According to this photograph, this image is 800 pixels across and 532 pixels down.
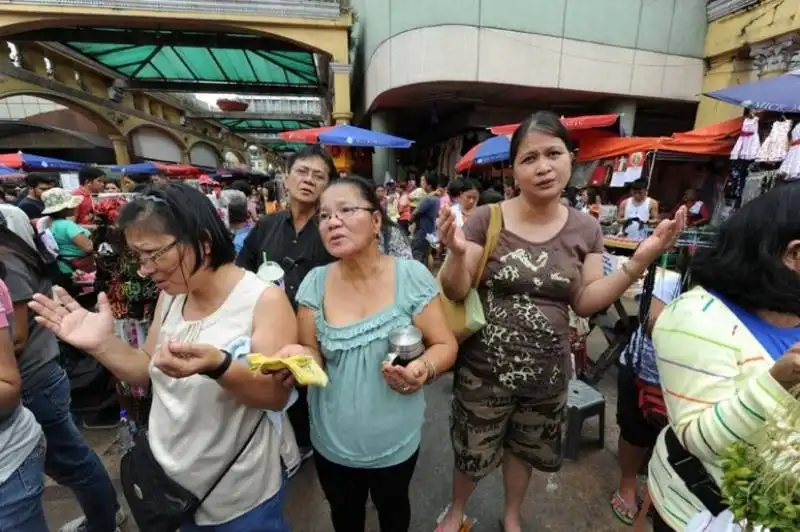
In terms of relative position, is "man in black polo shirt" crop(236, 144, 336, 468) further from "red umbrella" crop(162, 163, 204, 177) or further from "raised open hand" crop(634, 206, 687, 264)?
"red umbrella" crop(162, 163, 204, 177)

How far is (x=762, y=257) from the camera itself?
3.22 ft

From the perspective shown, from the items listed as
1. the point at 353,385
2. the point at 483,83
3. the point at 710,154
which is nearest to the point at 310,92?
the point at 483,83

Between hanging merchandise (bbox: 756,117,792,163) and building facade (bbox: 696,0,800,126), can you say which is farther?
building facade (bbox: 696,0,800,126)

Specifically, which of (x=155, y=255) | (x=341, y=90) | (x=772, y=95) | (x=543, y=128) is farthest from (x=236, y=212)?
(x=341, y=90)

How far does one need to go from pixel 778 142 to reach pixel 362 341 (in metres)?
6.13

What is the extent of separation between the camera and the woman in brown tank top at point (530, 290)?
148 cm

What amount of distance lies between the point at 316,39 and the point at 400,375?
1044 cm

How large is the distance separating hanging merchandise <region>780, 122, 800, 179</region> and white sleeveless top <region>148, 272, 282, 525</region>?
6.13 meters

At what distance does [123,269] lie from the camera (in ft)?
6.93

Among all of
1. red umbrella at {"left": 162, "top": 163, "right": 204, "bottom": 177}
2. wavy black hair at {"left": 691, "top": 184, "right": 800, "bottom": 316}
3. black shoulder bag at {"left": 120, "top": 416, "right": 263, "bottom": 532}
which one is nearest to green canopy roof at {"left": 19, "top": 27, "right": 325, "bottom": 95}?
red umbrella at {"left": 162, "top": 163, "right": 204, "bottom": 177}

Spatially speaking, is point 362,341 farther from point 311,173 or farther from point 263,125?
point 263,125

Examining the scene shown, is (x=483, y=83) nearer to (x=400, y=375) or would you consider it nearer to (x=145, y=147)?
(x=400, y=375)

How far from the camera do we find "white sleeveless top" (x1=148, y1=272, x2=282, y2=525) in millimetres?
1175

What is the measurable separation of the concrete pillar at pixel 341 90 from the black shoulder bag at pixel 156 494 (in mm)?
9633
